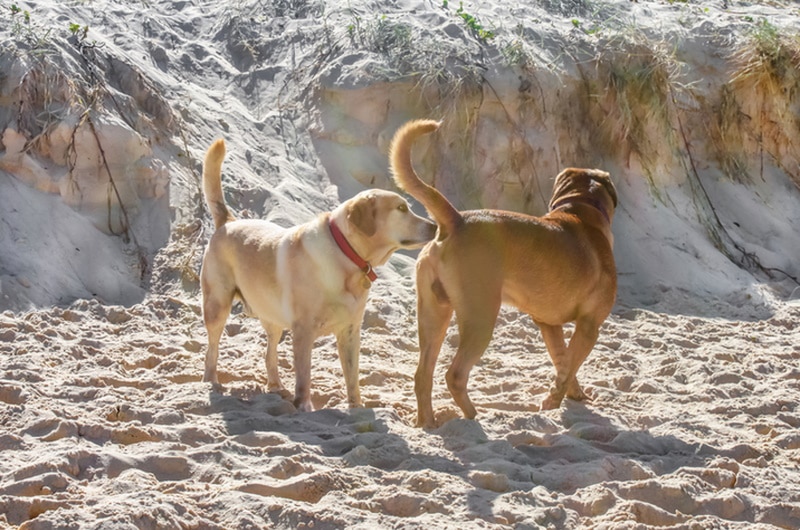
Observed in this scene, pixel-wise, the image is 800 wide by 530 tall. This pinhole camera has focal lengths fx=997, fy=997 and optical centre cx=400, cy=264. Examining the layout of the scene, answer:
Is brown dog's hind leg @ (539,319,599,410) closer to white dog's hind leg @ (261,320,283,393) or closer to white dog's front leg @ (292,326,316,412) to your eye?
white dog's front leg @ (292,326,316,412)

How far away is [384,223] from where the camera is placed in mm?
5551

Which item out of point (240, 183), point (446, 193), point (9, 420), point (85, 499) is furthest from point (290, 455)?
point (446, 193)

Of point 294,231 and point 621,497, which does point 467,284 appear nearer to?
point 294,231

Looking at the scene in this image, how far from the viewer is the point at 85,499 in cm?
366

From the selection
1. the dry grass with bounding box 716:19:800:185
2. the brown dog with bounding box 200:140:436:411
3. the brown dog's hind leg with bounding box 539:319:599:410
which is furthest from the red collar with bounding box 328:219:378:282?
the dry grass with bounding box 716:19:800:185

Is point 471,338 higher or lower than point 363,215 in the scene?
lower

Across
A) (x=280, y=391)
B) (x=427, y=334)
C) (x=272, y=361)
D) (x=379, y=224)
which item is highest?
(x=379, y=224)

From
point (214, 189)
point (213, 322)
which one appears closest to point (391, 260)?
point (214, 189)

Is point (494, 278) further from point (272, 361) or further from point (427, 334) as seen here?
point (272, 361)

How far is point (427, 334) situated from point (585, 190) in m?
1.61

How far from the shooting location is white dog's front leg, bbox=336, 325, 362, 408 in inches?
225

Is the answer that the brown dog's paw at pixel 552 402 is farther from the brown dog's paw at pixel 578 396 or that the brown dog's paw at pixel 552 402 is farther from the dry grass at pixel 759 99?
the dry grass at pixel 759 99

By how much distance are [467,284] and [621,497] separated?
4.93 ft

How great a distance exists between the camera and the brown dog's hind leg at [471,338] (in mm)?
5168
